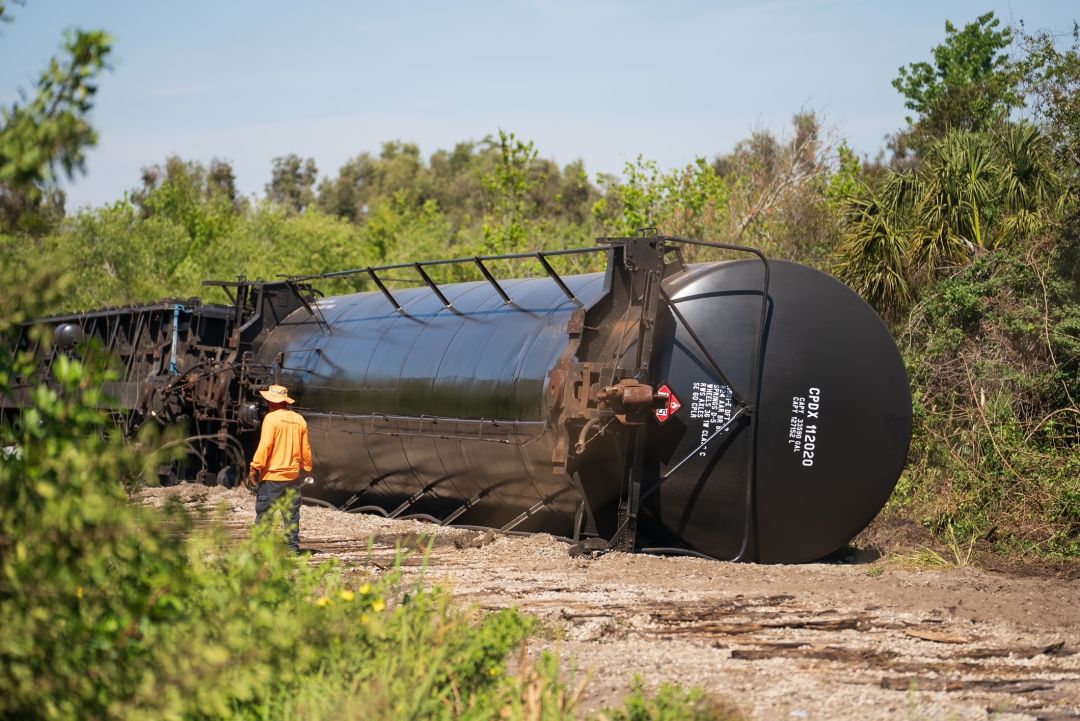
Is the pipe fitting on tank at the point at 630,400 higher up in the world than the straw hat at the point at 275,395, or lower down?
higher up

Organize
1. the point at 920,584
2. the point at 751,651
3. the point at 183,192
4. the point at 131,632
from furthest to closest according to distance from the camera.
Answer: the point at 183,192
the point at 920,584
the point at 751,651
the point at 131,632

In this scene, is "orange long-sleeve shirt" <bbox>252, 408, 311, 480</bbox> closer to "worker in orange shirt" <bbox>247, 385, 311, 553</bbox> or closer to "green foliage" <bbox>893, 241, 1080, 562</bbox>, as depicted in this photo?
"worker in orange shirt" <bbox>247, 385, 311, 553</bbox>

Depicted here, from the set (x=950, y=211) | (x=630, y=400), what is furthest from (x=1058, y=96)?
(x=630, y=400)

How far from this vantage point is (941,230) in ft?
64.5

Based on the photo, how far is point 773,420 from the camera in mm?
11289

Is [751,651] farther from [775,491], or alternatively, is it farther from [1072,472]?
[1072,472]

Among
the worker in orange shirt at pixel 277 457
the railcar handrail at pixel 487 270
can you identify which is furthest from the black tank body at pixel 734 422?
the worker in orange shirt at pixel 277 457

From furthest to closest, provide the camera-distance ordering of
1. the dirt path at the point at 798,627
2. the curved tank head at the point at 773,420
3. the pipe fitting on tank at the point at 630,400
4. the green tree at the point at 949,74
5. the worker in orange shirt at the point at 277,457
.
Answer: the green tree at the point at 949,74 → the worker in orange shirt at the point at 277,457 → the curved tank head at the point at 773,420 → the pipe fitting on tank at the point at 630,400 → the dirt path at the point at 798,627

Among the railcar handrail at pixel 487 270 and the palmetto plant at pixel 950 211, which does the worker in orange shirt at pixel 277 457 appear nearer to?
the railcar handrail at pixel 487 270

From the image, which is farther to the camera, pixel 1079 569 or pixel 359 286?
pixel 359 286

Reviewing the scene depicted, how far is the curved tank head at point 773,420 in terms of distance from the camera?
11.3 metres

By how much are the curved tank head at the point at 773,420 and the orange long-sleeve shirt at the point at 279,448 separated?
11.3 ft

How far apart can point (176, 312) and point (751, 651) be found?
13305 mm

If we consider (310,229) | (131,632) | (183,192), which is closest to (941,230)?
(131,632)
